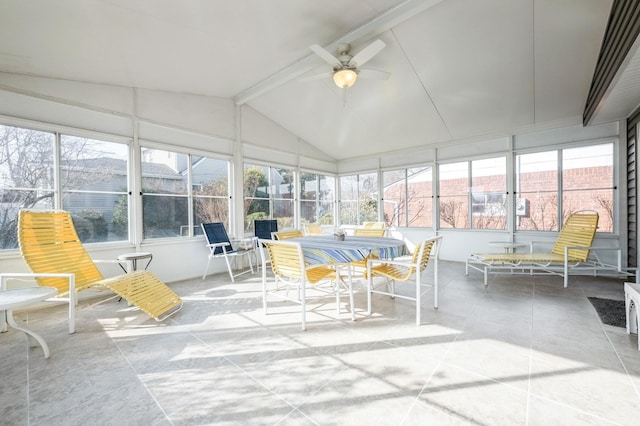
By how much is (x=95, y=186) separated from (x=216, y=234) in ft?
6.12

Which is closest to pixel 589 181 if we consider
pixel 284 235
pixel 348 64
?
pixel 348 64

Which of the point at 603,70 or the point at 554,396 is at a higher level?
the point at 603,70

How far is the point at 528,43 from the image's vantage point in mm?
3424

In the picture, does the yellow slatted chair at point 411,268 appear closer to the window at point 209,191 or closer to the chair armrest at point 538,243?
the chair armrest at point 538,243

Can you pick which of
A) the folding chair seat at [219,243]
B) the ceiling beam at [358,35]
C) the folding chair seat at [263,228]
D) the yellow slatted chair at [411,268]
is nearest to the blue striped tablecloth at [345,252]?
the yellow slatted chair at [411,268]

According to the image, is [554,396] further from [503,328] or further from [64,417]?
[64,417]

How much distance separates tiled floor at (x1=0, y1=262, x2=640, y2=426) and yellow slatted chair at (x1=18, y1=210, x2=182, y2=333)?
225mm

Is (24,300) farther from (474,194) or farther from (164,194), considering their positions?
(474,194)

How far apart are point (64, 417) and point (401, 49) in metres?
4.86

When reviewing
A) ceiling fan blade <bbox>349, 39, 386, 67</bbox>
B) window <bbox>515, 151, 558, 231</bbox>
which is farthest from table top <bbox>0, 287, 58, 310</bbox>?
window <bbox>515, 151, 558, 231</bbox>

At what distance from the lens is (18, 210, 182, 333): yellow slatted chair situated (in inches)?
110

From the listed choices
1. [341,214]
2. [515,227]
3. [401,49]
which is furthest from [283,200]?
[515,227]

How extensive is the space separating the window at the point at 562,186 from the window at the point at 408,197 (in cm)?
180

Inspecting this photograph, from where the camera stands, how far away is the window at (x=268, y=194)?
234 inches
